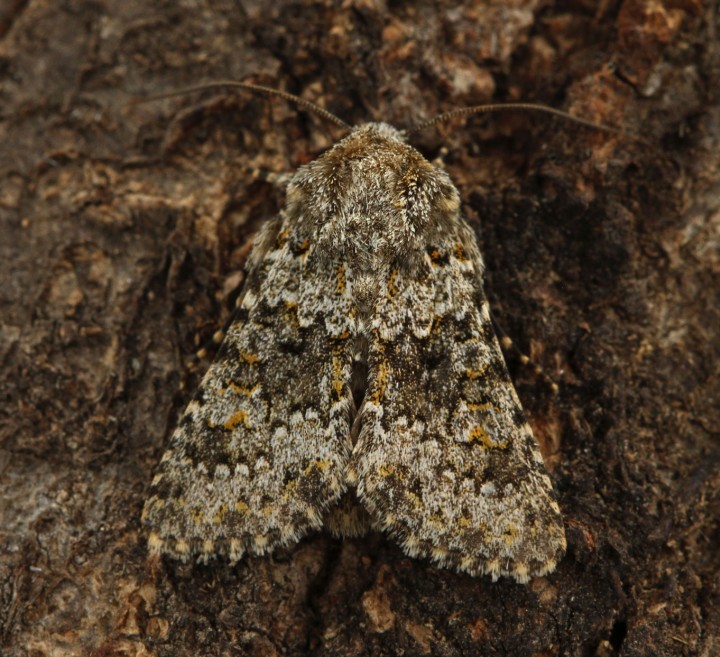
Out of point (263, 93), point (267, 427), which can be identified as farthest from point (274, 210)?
point (267, 427)

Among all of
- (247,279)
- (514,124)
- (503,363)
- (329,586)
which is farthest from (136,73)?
(329,586)

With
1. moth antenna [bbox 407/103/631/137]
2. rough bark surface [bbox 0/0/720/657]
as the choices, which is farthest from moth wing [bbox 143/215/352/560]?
moth antenna [bbox 407/103/631/137]

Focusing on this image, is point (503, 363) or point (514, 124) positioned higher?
point (514, 124)

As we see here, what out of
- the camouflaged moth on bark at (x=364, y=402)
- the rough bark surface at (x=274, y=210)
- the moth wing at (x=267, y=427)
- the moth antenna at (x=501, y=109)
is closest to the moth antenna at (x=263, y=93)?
the rough bark surface at (x=274, y=210)

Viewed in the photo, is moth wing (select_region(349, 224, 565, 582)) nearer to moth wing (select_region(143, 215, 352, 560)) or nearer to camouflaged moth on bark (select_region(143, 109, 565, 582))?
camouflaged moth on bark (select_region(143, 109, 565, 582))

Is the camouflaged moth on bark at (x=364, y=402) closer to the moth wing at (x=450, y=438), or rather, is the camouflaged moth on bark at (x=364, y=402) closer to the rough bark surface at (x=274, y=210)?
the moth wing at (x=450, y=438)

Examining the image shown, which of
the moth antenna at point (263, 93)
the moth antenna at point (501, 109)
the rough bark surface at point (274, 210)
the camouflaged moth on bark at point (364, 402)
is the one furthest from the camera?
→ the moth antenna at point (263, 93)

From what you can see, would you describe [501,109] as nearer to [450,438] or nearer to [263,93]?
[263,93]

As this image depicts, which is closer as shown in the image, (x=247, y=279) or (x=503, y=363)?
(x=503, y=363)

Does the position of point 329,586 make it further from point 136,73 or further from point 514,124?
point 136,73
